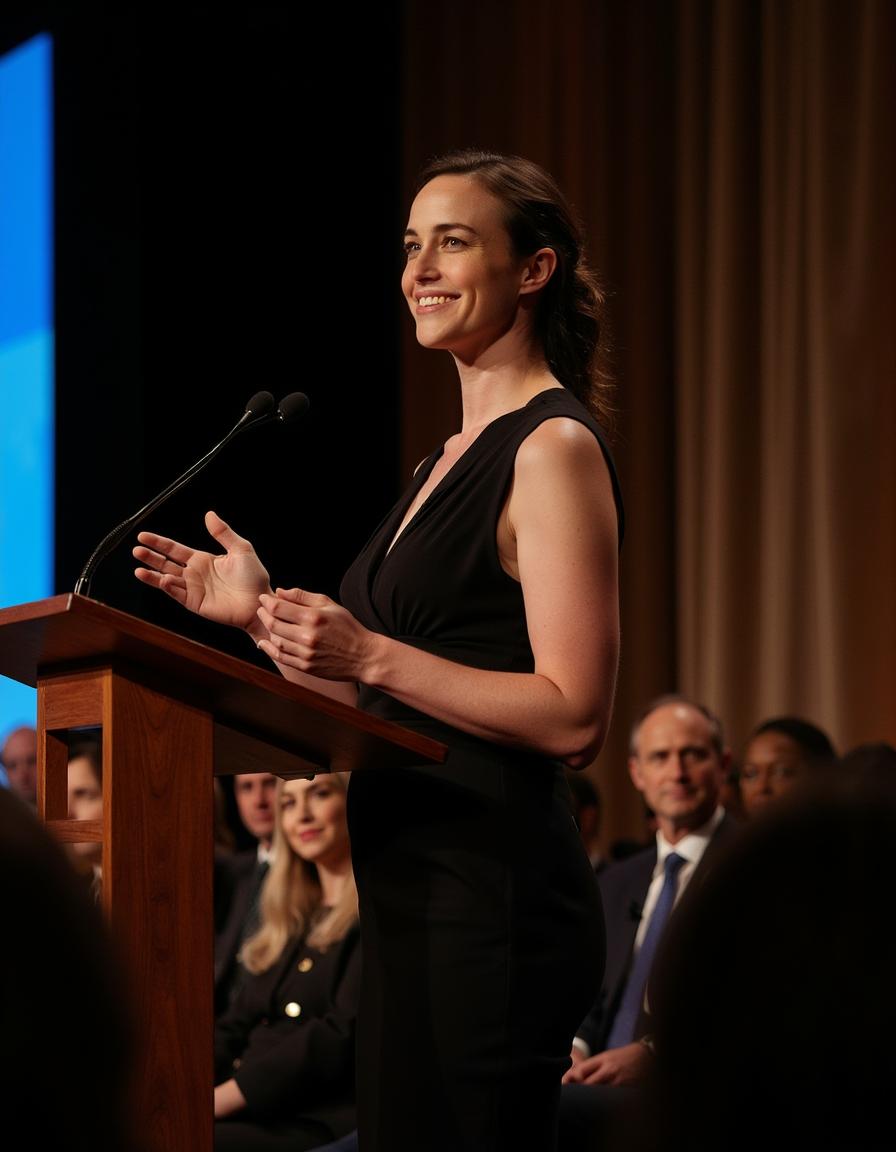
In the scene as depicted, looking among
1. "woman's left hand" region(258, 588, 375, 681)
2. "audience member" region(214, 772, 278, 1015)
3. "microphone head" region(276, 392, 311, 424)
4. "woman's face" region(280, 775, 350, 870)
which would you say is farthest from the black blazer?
"woman's left hand" region(258, 588, 375, 681)

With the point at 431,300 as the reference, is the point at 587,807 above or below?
below

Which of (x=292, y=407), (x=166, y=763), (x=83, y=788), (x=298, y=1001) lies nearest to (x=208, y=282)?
(x=83, y=788)

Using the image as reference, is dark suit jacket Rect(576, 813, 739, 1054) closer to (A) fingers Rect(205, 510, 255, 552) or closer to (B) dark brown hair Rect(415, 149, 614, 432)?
(B) dark brown hair Rect(415, 149, 614, 432)

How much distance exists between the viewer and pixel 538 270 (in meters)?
1.94

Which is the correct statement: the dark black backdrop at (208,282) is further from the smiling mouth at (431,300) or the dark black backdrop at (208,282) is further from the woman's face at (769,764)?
the smiling mouth at (431,300)

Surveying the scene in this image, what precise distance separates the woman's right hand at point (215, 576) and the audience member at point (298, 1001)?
1.87 metres

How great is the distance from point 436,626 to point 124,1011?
112 cm

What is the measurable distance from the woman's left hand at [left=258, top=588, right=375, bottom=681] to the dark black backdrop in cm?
396

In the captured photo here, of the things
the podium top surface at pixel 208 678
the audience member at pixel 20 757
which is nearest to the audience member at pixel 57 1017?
the podium top surface at pixel 208 678

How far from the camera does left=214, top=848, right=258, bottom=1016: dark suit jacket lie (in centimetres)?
443

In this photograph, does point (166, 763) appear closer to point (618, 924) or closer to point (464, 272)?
point (464, 272)

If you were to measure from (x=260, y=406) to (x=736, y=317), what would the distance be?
4.54m

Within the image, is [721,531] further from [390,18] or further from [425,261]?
[425,261]

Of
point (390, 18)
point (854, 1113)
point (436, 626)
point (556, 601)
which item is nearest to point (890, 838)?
point (854, 1113)
